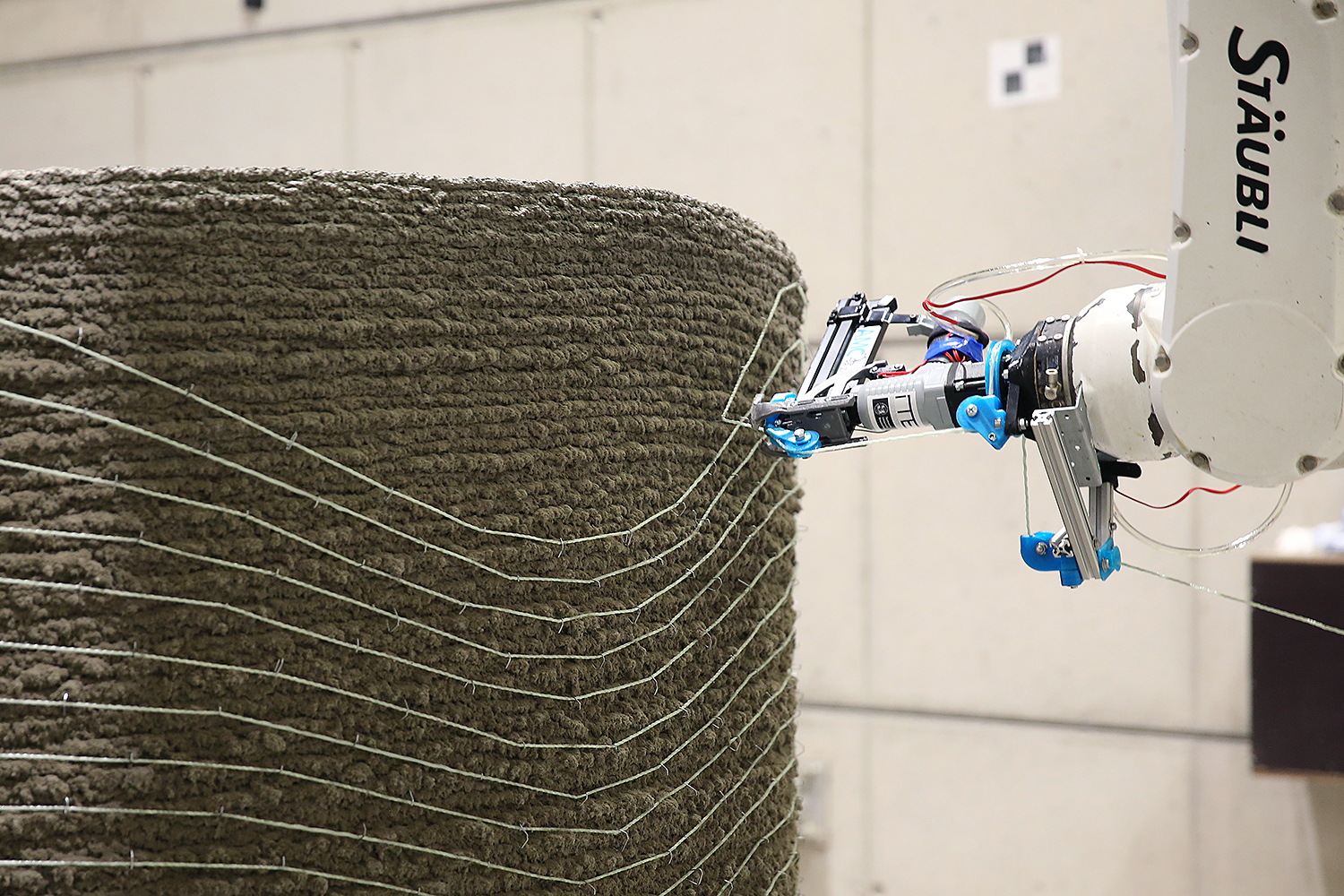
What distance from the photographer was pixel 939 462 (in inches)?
79.5

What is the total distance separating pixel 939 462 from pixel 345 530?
1.47 meters

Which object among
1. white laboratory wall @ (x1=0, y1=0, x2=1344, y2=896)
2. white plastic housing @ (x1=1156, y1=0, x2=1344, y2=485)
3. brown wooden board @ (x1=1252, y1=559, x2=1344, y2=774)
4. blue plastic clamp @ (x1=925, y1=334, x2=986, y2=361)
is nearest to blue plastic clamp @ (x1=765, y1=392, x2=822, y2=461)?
blue plastic clamp @ (x1=925, y1=334, x2=986, y2=361)

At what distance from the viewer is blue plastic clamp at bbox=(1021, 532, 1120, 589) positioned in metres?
0.77

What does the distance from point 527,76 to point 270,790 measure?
6.10ft

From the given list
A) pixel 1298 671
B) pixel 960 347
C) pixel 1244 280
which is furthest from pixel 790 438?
pixel 1298 671

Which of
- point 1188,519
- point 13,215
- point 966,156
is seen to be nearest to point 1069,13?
point 966,156

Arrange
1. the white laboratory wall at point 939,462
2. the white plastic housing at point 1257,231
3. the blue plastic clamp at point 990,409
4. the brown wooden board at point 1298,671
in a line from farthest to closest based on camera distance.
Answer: the white laboratory wall at point 939,462, the brown wooden board at point 1298,671, the blue plastic clamp at point 990,409, the white plastic housing at point 1257,231

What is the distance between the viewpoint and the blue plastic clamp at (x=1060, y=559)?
2.51 feet

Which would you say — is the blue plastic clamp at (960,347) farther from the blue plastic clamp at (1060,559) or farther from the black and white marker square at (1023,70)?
the black and white marker square at (1023,70)

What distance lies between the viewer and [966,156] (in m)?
1.99

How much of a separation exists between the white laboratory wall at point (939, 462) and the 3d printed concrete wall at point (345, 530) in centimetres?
122

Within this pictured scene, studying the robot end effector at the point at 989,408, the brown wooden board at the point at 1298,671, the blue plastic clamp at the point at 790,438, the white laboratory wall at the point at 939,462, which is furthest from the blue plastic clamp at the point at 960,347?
the white laboratory wall at the point at 939,462

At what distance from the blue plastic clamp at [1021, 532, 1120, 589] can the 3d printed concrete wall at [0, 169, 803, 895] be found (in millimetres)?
269

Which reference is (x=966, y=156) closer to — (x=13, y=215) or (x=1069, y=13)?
(x=1069, y=13)
